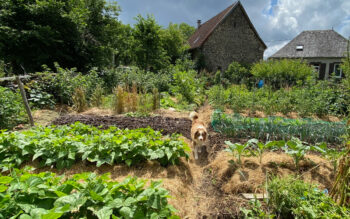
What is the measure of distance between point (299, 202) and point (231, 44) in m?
18.3

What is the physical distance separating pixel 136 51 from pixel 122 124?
8.87 meters

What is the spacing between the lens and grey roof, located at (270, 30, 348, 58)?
64.3 feet

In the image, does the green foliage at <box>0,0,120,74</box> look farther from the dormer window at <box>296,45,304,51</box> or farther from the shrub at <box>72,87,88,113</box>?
the dormer window at <box>296,45,304,51</box>

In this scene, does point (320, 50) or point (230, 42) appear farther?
point (320, 50)

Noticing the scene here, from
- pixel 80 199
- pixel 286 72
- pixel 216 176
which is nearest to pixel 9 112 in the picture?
pixel 80 199

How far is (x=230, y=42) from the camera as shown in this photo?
17828 mm

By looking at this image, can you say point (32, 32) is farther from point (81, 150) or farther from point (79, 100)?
point (81, 150)

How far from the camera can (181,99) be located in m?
8.23

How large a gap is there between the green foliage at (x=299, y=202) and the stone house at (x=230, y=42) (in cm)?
1643

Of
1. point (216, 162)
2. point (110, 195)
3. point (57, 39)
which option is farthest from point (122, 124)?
point (57, 39)

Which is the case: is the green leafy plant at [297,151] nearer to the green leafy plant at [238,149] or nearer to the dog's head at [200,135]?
the green leafy plant at [238,149]

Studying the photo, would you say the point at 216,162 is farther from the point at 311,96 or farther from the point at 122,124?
the point at 311,96

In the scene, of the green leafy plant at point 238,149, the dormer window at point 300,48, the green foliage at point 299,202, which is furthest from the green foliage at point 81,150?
the dormer window at point 300,48

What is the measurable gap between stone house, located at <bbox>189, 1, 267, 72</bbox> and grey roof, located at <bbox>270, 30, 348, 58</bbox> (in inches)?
245
